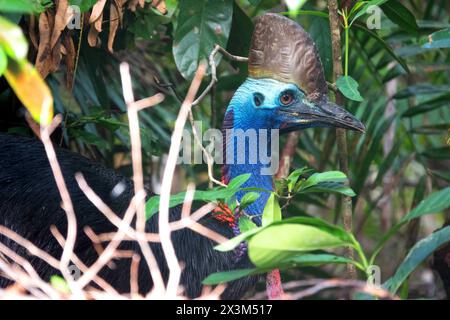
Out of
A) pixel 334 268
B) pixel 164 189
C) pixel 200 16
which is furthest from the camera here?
pixel 334 268

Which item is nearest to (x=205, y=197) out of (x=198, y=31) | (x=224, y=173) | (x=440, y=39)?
(x=224, y=173)

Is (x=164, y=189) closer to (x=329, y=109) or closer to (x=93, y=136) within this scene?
(x=329, y=109)

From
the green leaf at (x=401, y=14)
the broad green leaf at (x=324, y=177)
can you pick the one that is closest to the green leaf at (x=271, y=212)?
the broad green leaf at (x=324, y=177)

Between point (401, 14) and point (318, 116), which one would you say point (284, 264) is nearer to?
point (318, 116)

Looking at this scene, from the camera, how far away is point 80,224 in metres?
2.60

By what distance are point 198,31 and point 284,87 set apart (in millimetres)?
354

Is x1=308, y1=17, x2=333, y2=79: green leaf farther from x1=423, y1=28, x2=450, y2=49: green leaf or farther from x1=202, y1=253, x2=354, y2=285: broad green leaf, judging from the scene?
x1=202, y1=253, x2=354, y2=285: broad green leaf

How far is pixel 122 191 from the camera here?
273 centimetres

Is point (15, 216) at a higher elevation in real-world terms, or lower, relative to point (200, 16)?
lower

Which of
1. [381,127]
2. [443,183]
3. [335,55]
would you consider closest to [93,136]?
[335,55]

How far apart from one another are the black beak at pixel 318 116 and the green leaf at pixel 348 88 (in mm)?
147

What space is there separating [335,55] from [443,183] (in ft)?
5.79

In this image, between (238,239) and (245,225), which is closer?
(238,239)

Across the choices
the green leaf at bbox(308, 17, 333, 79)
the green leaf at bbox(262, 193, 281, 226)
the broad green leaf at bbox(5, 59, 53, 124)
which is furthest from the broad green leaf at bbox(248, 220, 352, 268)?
the green leaf at bbox(308, 17, 333, 79)
